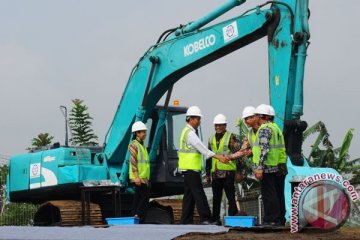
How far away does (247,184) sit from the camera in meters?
31.0

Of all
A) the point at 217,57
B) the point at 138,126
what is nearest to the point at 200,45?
the point at 217,57

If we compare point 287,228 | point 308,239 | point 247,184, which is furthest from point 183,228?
point 247,184

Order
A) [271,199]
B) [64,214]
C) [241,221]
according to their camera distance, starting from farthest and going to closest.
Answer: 1. [64,214]
2. [241,221]
3. [271,199]

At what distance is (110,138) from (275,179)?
5819 mm

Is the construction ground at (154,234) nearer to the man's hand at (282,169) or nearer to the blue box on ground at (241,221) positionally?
the blue box on ground at (241,221)

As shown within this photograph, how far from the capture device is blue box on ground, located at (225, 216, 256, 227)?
12.7 m

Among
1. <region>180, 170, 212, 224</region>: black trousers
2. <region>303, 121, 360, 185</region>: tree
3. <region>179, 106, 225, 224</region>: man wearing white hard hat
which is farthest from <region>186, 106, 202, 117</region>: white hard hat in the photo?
<region>303, 121, 360, 185</region>: tree

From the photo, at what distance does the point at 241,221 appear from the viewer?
12.8m

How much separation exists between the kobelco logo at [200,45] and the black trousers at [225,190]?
2.71m

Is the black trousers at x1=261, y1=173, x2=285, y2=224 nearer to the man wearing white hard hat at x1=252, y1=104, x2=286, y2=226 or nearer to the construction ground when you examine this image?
the man wearing white hard hat at x1=252, y1=104, x2=286, y2=226

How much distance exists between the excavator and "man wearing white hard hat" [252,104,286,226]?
1197 millimetres

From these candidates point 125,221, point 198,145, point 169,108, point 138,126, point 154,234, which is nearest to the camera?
point 154,234

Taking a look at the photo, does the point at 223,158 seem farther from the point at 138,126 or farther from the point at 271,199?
the point at 138,126

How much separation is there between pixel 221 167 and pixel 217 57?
8.24 feet
